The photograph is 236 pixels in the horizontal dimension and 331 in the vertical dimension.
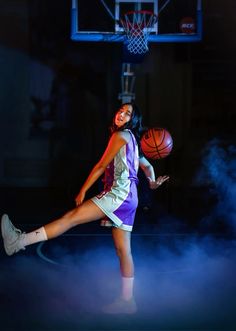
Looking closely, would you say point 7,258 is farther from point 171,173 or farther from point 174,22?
point 171,173

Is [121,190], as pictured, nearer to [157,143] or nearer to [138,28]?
[157,143]

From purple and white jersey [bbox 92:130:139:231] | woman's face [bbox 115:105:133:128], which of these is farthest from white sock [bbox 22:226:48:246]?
woman's face [bbox 115:105:133:128]

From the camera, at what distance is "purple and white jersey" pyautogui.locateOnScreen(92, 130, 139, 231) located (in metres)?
4.31

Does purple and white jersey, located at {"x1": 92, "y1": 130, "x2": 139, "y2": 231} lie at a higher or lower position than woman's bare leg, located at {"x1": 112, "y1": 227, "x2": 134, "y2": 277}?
higher

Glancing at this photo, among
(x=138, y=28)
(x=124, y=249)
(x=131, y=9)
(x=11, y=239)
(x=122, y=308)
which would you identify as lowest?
(x=122, y=308)

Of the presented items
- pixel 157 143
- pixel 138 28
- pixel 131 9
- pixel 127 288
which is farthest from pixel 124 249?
pixel 131 9

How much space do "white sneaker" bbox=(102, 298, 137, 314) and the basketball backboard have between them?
4632 millimetres

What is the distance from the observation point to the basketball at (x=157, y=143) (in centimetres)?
530

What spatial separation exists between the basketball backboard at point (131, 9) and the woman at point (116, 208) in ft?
12.9

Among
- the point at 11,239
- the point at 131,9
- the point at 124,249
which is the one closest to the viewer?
the point at 11,239

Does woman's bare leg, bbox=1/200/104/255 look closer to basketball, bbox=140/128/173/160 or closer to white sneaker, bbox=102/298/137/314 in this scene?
white sneaker, bbox=102/298/137/314

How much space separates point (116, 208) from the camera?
4316mm

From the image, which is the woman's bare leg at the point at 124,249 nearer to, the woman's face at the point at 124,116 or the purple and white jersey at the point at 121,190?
the purple and white jersey at the point at 121,190

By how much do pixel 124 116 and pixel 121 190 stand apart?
2.03ft
